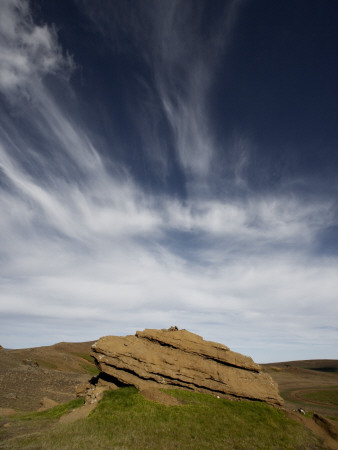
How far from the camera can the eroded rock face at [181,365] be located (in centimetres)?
2361

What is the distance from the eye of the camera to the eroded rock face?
77.5 ft

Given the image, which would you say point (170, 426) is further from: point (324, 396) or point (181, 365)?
point (324, 396)

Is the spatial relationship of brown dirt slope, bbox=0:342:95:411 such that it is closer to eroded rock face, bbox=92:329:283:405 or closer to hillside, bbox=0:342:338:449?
hillside, bbox=0:342:338:449

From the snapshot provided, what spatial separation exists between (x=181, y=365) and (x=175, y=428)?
7.36 metres

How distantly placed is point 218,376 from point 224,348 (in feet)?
11.4

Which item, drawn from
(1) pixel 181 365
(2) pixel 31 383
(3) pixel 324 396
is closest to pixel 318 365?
(3) pixel 324 396

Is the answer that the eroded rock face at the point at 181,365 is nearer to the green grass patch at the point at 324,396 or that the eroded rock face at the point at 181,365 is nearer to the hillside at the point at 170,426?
the hillside at the point at 170,426

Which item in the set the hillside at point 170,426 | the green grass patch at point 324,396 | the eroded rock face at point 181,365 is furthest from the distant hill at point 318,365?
the hillside at point 170,426

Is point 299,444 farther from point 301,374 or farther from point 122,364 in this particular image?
point 301,374

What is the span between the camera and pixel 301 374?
11881 cm

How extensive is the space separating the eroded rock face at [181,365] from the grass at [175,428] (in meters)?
1.17

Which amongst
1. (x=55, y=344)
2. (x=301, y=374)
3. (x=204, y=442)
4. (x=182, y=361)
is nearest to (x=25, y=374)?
(x=182, y=361)

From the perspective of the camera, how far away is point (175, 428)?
57.6 feet

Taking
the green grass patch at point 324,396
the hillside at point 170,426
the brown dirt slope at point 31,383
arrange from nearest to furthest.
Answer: the hillside at point 170,426 → the brown dirt slope at point 31,383 → the green grass patch at point 324,396
